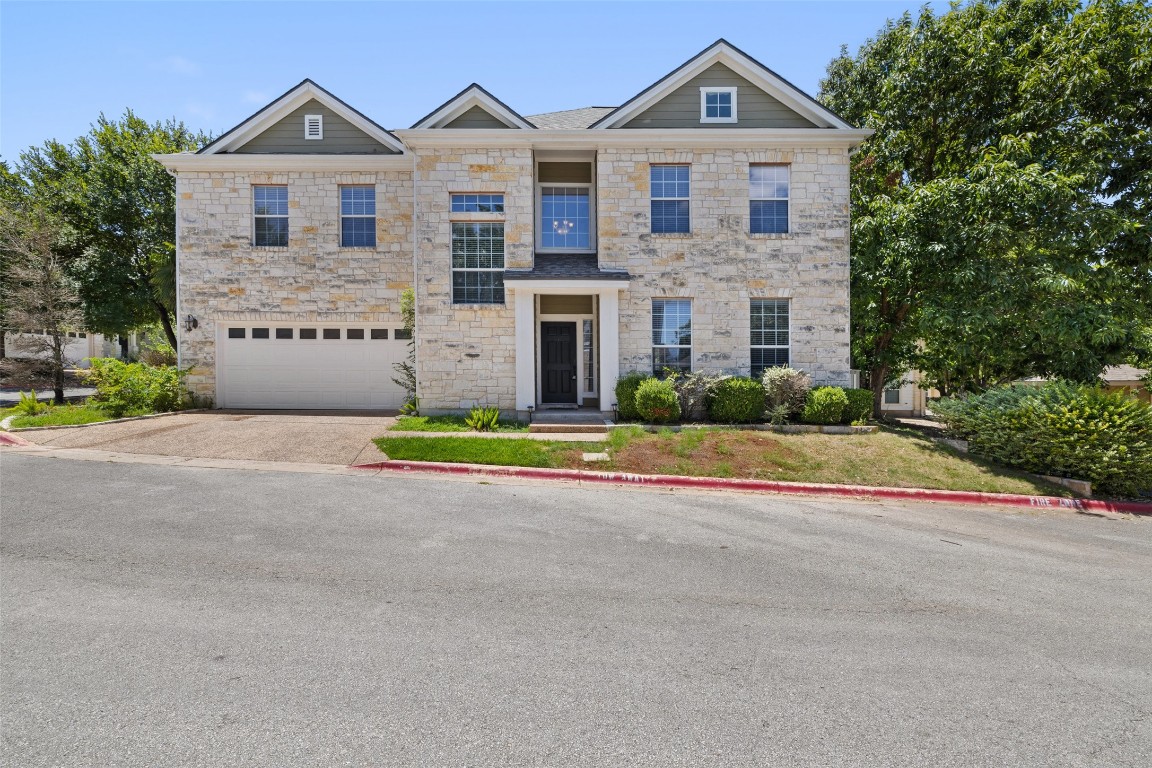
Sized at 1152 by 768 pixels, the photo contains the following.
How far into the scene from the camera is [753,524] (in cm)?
734

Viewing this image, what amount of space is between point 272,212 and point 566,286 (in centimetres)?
961

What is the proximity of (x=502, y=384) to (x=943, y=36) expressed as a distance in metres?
14.3

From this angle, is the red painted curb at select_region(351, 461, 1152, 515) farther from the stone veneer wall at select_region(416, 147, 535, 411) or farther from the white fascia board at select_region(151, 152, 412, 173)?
the white fascia board at select_region(151, 152, 412, 173)

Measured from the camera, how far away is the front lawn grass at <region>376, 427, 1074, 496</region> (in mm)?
9945

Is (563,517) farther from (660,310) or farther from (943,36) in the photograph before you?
(943,36)

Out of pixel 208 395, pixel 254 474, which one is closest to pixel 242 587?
pixel 254 474

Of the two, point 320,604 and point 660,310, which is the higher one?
point 660,310

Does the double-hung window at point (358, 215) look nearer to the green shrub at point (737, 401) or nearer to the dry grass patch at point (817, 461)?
the dry grass patch at point (817, 461)

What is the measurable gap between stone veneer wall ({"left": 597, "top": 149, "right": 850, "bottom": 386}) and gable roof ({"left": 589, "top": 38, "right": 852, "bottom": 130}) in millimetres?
863

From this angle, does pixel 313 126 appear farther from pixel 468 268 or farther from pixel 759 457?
pixel 759 457

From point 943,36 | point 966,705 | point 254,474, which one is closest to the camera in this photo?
point 966,705

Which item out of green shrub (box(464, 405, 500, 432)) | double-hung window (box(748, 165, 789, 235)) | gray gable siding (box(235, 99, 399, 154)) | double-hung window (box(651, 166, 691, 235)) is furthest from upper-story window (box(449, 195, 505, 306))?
double-hung window (box(748, 165, 789, 235))

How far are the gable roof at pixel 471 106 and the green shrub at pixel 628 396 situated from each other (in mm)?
6998

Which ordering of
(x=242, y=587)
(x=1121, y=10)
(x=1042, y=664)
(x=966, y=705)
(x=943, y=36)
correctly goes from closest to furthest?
(x=966, y=705)
(x=1042, y=664)
(x=242, y=587)
(x=1121, y=10)
(x=943, y=36)
